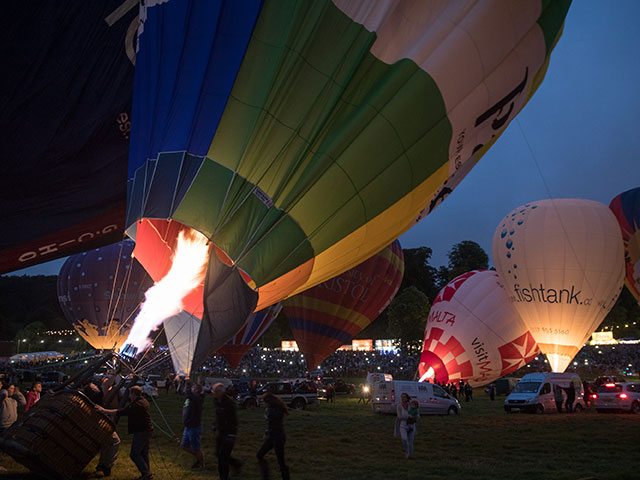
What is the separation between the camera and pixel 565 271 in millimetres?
19188

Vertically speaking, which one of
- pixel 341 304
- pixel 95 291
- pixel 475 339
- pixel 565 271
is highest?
pixel 565 271

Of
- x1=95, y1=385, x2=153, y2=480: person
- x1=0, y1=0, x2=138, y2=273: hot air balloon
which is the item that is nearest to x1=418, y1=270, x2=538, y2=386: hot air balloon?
x1=0, y1=0, x2=138, y2=273: hot air balloon

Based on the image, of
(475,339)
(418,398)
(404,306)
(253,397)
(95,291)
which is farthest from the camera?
(404,306)

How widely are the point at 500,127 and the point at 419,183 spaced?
7.87 feet

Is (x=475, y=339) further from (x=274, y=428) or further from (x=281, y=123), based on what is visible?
(x=281, y=123)

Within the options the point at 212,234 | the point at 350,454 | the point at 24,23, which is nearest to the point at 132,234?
the point at 212,234

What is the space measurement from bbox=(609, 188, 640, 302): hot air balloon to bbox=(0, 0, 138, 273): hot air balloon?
2320 centimetres

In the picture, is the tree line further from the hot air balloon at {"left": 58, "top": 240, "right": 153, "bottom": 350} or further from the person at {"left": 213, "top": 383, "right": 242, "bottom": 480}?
the person at {"left": 213, "top": 383, "right": 242, "bottom": 480}

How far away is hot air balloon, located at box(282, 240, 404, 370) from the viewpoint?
1967 cm

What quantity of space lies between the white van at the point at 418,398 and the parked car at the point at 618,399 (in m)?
4.58

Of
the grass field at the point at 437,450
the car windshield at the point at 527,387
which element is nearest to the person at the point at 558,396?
the car windshield at the point at 527,387

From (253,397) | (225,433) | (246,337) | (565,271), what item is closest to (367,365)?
(246,337)

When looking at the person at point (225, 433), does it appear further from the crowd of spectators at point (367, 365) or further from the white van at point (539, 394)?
the crowd of spectators at point (367, 365)

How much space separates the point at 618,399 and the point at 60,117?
1681cm
